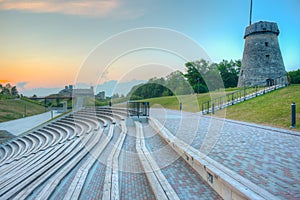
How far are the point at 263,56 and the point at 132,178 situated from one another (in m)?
32.2

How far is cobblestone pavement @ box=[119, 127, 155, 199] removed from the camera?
3.75 m

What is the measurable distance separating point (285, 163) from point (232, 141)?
2306 millimetres

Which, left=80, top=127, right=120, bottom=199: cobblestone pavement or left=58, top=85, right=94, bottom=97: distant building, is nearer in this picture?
left=80, top=127, right=120, bottom=199: cobblestone pavement

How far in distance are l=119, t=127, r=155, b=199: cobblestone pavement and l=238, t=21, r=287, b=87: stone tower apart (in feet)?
95.1

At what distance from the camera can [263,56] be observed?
3083cm

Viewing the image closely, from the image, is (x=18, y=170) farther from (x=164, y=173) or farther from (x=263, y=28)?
(x=263, y=28)

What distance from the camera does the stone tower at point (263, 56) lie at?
99.7ft

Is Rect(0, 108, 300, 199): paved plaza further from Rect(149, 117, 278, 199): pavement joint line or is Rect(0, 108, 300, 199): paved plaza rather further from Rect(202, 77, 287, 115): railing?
Rect(202, 77, 287, 115): railing

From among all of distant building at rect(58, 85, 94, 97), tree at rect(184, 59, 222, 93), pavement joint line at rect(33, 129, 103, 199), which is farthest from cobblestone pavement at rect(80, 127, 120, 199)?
tree at rect(184, 59, 222, 93)

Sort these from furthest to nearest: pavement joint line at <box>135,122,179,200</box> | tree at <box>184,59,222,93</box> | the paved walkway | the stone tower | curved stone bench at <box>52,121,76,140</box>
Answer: tree at <box>184,59,222,93</box> < the stone tower < the paved walkway < curved stone bench at <box>52,121,76,140</box> < pavement joint line at <box>135,122,179,200</box>

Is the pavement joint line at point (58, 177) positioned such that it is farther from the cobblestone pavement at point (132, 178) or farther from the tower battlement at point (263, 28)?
the tower battlement at point (263, 28)

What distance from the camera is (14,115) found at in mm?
32281

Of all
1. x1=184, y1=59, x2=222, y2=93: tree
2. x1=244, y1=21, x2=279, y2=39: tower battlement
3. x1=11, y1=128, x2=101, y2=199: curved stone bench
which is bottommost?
x1=11, y1=128, x2=101, y2=199: curved stone bench

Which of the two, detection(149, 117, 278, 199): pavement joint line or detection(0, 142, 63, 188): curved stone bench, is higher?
detection(149, 117, 278, 199): pavement joint line
